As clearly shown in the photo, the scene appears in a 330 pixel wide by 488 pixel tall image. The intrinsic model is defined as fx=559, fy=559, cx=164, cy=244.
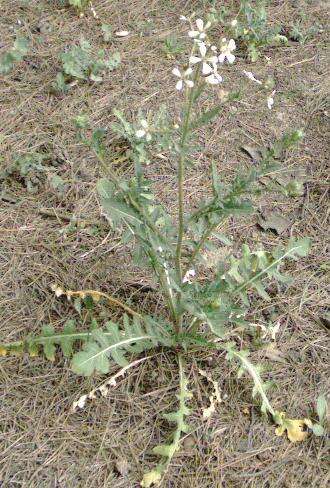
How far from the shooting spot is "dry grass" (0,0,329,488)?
7.06 feet

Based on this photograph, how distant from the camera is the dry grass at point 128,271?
215 centimetres

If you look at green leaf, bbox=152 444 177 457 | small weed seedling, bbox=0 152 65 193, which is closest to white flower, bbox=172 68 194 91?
green leaf, bbox=152 444 177 457

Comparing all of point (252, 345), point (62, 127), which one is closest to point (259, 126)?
point (62, 127)

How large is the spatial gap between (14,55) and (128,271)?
165cm

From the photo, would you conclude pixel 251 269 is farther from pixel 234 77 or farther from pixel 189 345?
pixel 234 77

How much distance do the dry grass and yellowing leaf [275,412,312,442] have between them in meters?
0.03

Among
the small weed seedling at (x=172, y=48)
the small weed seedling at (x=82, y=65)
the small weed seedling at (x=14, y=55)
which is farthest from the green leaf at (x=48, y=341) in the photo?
the small weed seedling at (x=172, y=48)

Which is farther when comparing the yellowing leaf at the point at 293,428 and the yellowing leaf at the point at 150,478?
the yellowing leaf at the point at 293,428

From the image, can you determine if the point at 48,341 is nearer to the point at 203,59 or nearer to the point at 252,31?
the point at 203,59

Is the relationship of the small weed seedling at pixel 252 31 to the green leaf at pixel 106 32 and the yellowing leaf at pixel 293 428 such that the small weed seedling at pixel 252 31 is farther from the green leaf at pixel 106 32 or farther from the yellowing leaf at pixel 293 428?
the yellowing leaf at pixel 293 428

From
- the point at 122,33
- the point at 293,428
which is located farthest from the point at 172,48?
the point at 293,428

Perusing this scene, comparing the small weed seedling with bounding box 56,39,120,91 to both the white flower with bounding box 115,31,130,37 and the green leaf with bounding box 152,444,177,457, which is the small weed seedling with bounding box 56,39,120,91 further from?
the green leaf with bounding box 152,444,177,457

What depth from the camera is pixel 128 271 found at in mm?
2646

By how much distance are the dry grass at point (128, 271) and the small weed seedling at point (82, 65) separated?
0.07 metres
